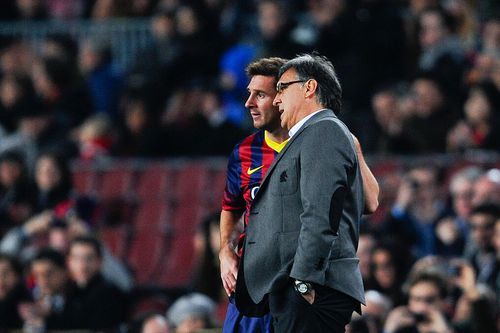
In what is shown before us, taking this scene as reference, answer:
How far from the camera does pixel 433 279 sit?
29.3ft

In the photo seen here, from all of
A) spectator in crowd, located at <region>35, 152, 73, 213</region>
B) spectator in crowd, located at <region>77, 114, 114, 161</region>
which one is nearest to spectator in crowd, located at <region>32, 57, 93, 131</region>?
spectator in crowd, located at <region>77, 114, 114, 161</region>

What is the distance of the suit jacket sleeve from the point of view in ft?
18.8

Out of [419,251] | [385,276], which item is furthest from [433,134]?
[385,276]

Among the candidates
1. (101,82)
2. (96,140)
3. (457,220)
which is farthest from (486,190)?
(101,82)

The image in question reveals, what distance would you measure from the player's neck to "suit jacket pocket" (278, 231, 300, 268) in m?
0.85

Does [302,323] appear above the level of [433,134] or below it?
above

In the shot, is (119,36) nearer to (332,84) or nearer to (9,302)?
(9,302)

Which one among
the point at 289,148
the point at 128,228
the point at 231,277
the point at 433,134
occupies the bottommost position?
the point at 128,228

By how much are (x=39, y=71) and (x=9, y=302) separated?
4.66 metres

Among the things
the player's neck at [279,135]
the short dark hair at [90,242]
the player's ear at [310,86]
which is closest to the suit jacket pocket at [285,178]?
the player's ear at [310,86]

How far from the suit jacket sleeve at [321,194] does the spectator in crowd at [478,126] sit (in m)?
5.88

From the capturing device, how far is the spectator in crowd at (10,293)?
35.2ft

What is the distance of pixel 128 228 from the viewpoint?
12656 millimetres

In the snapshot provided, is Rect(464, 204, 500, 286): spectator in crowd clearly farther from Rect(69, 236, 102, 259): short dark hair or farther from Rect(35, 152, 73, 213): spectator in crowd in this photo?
Rect(35, 152, 73, 213): spectator in crowd
